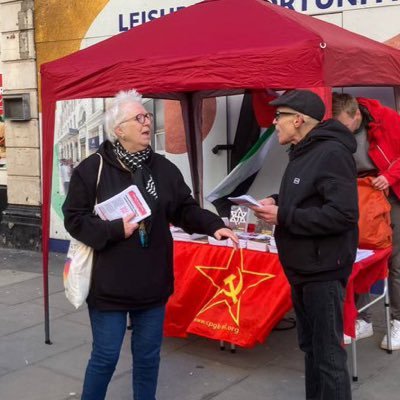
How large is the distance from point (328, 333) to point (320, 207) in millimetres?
597

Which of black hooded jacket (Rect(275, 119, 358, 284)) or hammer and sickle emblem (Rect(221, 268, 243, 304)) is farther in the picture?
hammer and sickle emblem (Rect(221, 268, 243, 304))

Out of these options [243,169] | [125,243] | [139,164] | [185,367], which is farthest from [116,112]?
[243,169]

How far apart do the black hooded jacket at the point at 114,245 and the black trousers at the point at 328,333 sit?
27.3 inches

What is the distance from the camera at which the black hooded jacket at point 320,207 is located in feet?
9.17

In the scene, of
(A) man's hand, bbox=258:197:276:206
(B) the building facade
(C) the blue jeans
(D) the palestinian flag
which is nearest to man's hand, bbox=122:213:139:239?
(C) the blue jeans

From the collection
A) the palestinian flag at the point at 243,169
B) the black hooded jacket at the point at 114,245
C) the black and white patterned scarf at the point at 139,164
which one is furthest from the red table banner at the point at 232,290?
the palestinian flag at the point at 243,169

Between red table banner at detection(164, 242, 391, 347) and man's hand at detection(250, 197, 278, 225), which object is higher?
man's hand at detection(250, 197, 278, 225)

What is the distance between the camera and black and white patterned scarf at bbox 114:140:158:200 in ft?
9.93

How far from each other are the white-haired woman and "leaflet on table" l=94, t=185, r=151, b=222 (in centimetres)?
4

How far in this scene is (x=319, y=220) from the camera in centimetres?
277

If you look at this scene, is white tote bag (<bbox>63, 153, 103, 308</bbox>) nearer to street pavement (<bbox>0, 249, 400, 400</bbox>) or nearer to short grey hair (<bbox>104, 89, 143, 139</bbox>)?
short grey hair (<bbox>104, 89, 143, 139</bbox>)

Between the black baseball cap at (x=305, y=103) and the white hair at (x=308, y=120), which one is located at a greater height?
the black baseball cap at (x=305, y=103)

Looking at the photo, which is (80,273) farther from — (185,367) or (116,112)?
(185,367)

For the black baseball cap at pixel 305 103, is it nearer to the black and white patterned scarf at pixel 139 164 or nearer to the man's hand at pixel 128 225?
the black and white patterned scarf at pixel 139 164
